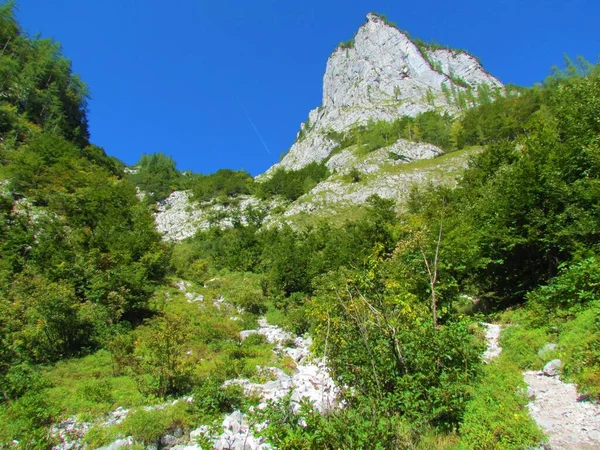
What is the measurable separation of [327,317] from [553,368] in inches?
188

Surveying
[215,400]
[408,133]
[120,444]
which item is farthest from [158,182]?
[120,444]

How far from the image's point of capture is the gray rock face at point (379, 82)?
113 meters

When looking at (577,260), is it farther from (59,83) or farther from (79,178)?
(59,83)

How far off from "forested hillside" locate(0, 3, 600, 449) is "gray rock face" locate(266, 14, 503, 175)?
85.5 m

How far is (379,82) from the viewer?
423ft

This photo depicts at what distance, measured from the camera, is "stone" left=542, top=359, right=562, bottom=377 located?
6734mm

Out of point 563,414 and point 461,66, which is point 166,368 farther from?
point 461,66

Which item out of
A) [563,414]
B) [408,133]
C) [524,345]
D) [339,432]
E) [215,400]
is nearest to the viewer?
[339,432]

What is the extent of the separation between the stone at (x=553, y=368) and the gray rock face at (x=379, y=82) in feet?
327

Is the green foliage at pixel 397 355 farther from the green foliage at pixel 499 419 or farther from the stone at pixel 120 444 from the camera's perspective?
the stone at pixel 120 444

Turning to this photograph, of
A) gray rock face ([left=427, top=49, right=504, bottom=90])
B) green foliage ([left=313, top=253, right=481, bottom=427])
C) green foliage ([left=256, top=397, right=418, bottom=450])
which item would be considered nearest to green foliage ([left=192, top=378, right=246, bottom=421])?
green foliage ([left=313, top=253, right=481, bottom=427])

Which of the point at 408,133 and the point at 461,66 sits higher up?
the point at 461,66

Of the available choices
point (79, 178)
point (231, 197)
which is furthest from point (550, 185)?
point (231, 197)

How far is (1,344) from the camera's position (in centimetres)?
1060
